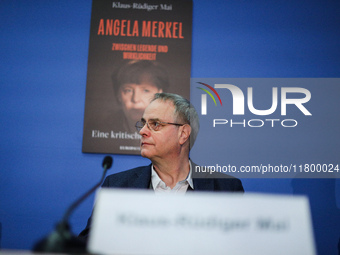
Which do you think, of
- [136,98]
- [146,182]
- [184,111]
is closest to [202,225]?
[146,182]

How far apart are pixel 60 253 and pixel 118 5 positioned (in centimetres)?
221

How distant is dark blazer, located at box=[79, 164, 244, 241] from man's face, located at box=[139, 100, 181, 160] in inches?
4.8

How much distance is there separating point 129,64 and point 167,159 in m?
0.89

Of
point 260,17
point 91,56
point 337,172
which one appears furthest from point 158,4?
point 337,172

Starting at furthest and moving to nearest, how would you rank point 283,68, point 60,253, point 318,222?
point 283,68, point 318,222, point 60,253

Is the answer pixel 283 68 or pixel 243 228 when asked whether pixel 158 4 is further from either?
pixel 243 228

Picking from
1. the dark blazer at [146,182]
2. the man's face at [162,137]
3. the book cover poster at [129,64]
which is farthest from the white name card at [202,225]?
the book cover poster at [129,64]

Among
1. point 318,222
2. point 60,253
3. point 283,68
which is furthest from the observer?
point 283,68

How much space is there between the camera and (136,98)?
237 cm

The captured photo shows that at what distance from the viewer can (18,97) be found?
8.01ft

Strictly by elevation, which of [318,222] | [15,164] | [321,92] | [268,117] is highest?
[321,92]

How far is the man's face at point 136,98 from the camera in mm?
2359

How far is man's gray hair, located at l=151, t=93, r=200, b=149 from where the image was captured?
2.09 m

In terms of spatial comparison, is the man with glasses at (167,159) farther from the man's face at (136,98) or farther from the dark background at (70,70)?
the dark background at (70,70)
